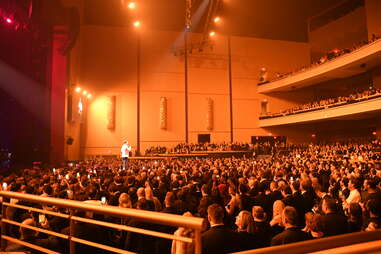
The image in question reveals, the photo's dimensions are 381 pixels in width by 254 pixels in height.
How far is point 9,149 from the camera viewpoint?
14.4m

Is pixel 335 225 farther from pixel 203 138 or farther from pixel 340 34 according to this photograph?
pixel 340 34

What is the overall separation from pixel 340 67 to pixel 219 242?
2139cm

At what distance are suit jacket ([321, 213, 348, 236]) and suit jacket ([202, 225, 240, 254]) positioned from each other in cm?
139

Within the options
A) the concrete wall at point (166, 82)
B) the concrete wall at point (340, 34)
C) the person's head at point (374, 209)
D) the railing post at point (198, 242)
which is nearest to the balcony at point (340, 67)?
the concrete wall at point (166, 82)

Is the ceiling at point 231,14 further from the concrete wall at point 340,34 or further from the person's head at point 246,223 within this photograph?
the person's head at point 246,223

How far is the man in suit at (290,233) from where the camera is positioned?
10.5 ft

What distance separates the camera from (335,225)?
146 inches

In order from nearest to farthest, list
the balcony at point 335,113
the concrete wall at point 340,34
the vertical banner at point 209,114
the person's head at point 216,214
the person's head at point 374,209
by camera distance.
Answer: the person's head at point 216,214
the person's head at point 374,209
the balcony at point 335,113
the concrete wall at point 340,34
the vertical banner at point 209,114

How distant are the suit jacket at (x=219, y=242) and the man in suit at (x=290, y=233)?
1.63ft

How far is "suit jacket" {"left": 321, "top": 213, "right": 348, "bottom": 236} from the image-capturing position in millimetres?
3686

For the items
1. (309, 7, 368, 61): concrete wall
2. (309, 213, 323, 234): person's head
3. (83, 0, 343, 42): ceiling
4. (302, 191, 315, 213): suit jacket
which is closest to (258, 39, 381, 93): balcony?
(309, 7, 368, 61): concrete wall

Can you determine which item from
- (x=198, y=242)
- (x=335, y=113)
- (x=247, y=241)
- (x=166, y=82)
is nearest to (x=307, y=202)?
(x=247, y=241)

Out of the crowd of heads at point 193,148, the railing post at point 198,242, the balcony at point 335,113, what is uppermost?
the balcony at point 335,113

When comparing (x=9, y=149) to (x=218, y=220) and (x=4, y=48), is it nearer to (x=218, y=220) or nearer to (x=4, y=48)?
(x=4, y=48)
